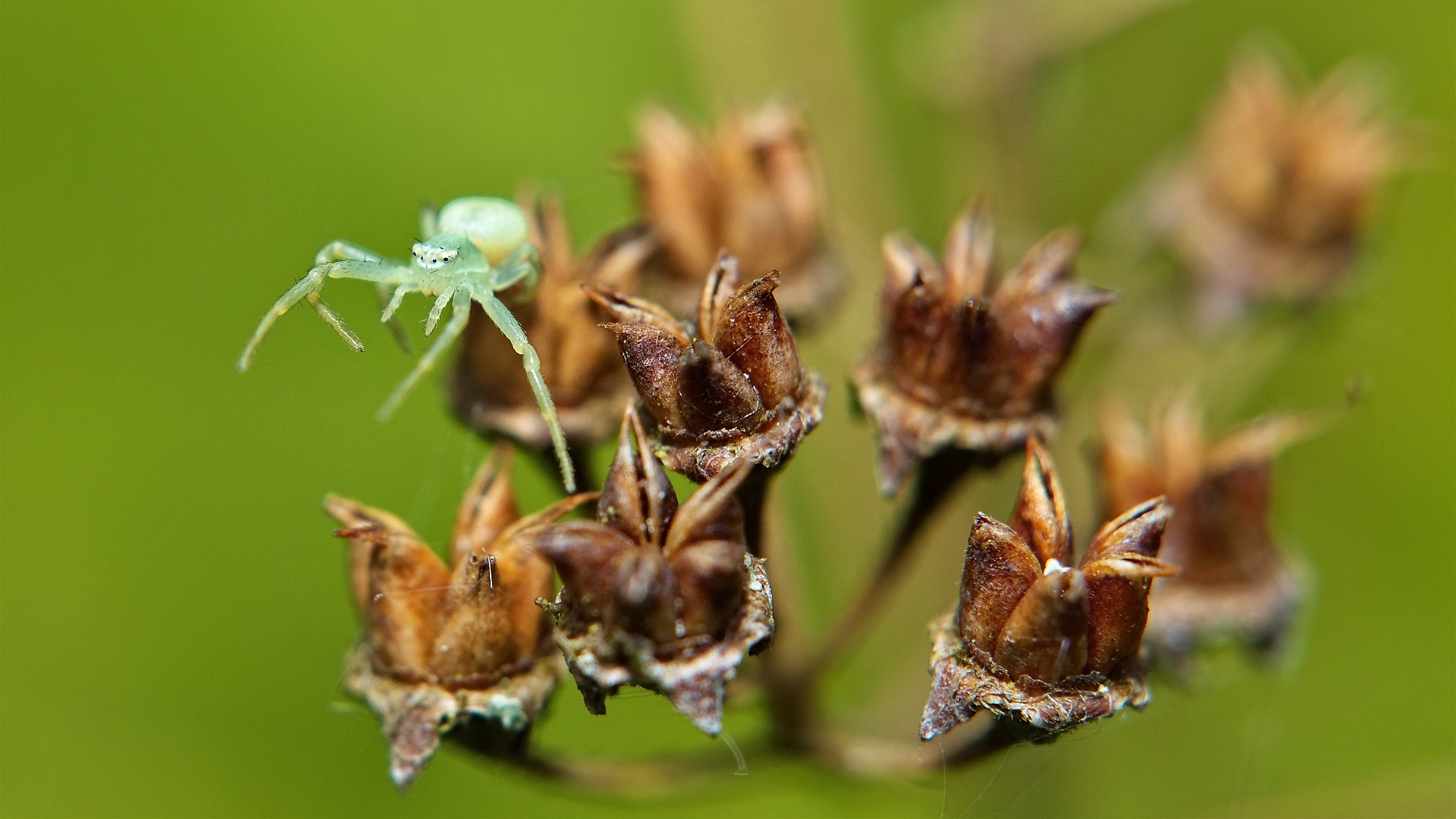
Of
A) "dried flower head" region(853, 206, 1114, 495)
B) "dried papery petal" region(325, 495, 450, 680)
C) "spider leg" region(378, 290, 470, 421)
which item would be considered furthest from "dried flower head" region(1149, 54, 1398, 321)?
"dried papery petal" region(325, 495, 450, 680)

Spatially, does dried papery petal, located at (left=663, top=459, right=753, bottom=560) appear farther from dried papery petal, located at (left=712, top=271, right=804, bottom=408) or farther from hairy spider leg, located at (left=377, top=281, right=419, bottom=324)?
hairy spider leg, located at (left=377, top=281, right=419, bottom=324)

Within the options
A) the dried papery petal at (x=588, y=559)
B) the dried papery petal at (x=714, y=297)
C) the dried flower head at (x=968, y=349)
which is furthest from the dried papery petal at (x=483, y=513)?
the dried flower head at (x=968, y=349)

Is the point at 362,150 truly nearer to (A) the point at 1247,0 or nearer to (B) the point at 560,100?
(B) the point at 560,100

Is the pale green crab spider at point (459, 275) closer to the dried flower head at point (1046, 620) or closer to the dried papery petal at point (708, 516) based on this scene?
the dried papery petal at point (708, 516)

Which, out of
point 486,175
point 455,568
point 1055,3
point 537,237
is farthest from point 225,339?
point 1055,3

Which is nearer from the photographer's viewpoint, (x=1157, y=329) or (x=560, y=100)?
(x=1157, y=329)

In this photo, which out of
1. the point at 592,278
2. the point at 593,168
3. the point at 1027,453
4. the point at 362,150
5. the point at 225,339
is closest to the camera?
the point at 1027,453

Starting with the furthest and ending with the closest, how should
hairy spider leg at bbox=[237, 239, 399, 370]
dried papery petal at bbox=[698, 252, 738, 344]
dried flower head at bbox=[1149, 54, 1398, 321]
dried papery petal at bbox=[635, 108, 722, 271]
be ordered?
1. dried flower head at bbox=[1149, 54, 1398, 321]
2. dried papery petal at bbox=[635, 108, 722, 271]
3. hairy spider leg at bbox=[237, 239, 399, 370]
4. dried papery petal at bbox=[698, 252, 738, 344]
